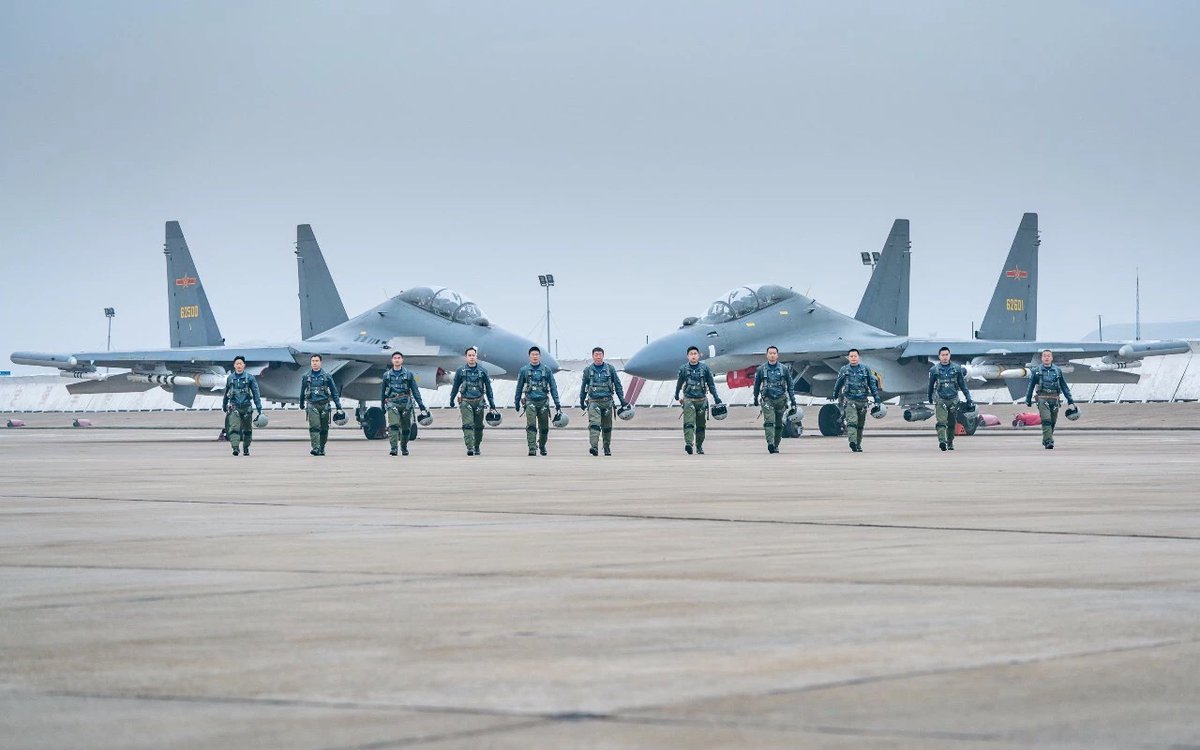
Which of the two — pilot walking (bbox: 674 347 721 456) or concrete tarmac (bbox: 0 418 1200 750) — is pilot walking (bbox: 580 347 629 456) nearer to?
pilot walking (bbox: 674 347 721 456)

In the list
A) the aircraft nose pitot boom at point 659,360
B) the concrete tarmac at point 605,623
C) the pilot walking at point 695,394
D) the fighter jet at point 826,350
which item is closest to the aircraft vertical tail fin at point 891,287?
the fighter jet at point 826,350

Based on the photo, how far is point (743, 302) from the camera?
1416 inches

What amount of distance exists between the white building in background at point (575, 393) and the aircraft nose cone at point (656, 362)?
32.0 feet

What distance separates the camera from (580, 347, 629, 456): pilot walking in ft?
82.1

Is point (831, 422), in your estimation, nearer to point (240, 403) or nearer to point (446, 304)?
point (446, 304)

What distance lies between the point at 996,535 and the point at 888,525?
3.23ft

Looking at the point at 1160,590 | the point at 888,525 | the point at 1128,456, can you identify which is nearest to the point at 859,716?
the point at 1160,590

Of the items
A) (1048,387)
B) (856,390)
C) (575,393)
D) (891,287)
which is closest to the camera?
(856,390)

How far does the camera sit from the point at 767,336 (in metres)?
35.8

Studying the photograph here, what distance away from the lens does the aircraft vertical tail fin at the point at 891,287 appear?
40.2 meters

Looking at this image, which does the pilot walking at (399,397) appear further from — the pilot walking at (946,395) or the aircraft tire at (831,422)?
the aircraft tire at (831,422)

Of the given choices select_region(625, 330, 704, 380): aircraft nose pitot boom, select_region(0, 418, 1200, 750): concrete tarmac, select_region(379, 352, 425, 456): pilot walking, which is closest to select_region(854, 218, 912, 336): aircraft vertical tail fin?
select_region(625, 330, 704, 380): aircraft nose pitot boom

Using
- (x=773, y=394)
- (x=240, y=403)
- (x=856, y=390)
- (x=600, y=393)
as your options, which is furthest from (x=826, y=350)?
(x=240, y=403)

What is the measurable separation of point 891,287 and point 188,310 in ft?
60.4
